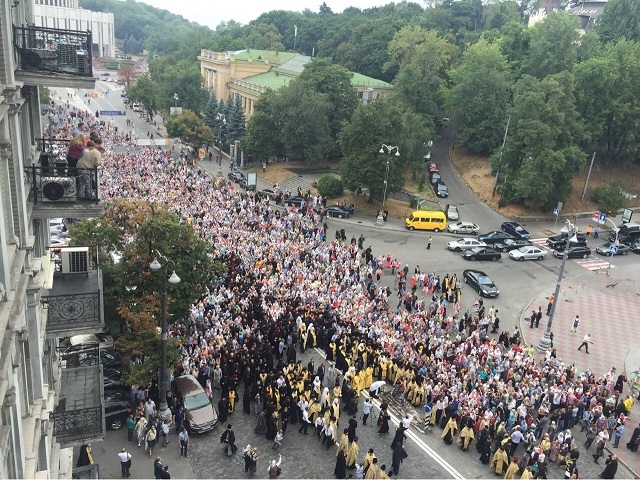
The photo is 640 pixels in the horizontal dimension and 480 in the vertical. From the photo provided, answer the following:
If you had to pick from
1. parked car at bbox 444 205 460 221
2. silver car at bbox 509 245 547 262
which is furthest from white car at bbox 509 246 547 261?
parked car at bbox 444 205 460 221

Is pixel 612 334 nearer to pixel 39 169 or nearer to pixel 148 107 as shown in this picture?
pixel 39 169

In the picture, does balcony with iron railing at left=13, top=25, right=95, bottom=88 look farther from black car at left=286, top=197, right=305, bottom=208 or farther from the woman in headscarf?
black car at left=286, top=197, right=305, bottom=208

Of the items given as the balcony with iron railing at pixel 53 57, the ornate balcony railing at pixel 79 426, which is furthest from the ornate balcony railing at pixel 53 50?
the ornate balcony railing at pixel 79 426

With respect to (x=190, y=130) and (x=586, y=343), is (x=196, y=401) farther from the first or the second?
(x=190, y=130)

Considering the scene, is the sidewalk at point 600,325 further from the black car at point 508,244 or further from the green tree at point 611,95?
the green tree at point 611,95

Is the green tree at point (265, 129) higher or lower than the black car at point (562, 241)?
higher

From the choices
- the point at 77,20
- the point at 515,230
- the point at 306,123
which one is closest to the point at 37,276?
the point at 515,230

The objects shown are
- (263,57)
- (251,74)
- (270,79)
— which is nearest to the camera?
(270,79)
